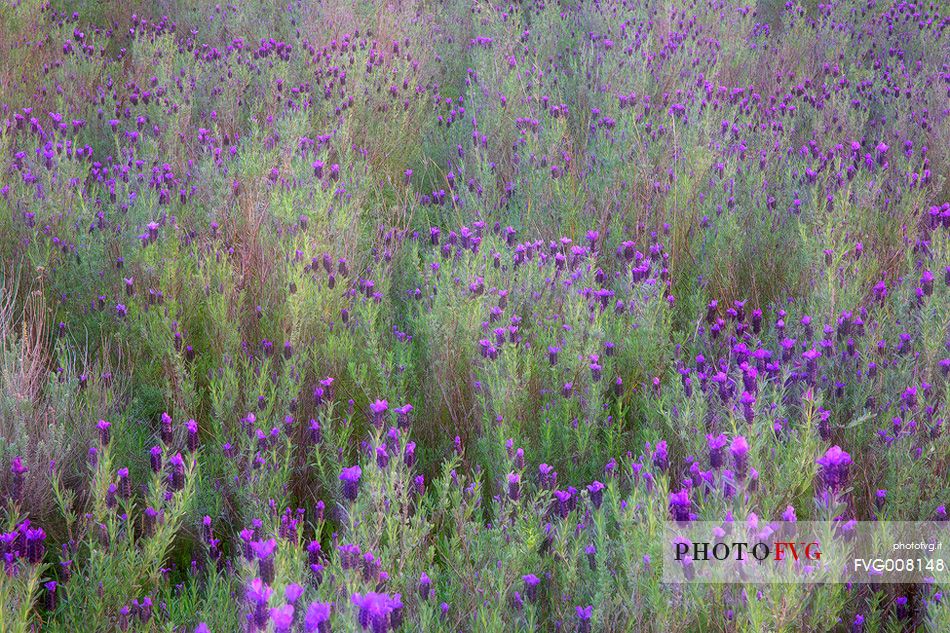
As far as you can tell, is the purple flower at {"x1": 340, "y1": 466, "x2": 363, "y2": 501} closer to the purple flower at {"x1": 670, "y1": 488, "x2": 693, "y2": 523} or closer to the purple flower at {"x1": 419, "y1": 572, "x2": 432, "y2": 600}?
the purple flower at {"x1": 419, "y1": 572, "x2": 432, "y2": 600}

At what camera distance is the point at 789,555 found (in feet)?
5.36

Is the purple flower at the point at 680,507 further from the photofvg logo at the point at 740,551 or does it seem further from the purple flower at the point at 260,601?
the purple flower at the point at 260,601

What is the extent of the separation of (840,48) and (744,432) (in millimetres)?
5056

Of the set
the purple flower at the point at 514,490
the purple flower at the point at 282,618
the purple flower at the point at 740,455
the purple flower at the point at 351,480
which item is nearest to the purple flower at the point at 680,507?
the purple flower at the point at 740,455

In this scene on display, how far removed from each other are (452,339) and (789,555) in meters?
1.59

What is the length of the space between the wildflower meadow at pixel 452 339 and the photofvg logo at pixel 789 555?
31 millimetres

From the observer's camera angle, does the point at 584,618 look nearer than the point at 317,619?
No

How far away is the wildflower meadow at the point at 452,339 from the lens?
199 centimetres

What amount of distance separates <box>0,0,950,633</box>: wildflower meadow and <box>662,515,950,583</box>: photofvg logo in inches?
1.2

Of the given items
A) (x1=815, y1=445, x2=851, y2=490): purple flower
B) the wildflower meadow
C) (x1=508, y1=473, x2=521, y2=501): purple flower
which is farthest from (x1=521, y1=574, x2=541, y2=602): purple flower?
(x1=815, y1=445, x2=851, y2=490): purple flower

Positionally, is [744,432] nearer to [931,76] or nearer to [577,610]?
[577,610]

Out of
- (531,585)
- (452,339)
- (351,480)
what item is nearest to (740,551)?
(531,585)

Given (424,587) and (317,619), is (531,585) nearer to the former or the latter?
(424,587)

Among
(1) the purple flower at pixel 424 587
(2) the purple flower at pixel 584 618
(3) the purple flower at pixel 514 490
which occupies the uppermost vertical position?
(3) the purple flower at pixel 514 490
